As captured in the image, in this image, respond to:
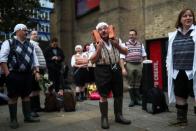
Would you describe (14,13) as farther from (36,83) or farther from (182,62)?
(182,62)

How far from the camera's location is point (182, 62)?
6.96 metres

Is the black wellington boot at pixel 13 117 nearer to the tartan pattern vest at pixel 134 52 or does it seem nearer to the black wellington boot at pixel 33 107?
the black wellington boot at pixel 33 107

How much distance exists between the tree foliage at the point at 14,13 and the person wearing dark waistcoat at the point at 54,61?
10314 mm

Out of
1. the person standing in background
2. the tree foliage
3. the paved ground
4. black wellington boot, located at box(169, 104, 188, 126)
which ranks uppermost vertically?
the tree foliage

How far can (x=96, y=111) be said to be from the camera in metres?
9.28

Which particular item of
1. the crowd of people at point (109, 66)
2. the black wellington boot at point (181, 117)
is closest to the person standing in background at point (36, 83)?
the crowd of people at point (109, 66)

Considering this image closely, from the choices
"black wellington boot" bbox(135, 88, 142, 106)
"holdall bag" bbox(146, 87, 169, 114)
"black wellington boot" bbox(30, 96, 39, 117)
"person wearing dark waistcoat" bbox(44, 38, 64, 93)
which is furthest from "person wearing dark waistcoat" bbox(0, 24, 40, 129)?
"black wellington boot" bbox(135, 88, 142, 106)

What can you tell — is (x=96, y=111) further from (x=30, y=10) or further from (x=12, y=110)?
(x=30, y=10)

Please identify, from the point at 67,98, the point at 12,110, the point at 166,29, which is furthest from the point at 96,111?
the point at 166,29

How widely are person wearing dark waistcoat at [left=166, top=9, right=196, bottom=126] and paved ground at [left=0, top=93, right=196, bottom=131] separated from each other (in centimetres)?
41

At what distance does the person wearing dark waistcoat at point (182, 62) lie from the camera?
22.5ft

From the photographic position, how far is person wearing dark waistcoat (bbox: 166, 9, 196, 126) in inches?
269

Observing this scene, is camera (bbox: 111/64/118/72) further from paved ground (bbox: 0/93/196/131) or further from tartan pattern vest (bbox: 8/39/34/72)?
tartan pattern vest (bbox: 8/39/34/72)

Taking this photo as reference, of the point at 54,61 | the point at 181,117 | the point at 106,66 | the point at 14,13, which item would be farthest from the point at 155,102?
the point at 14,13
